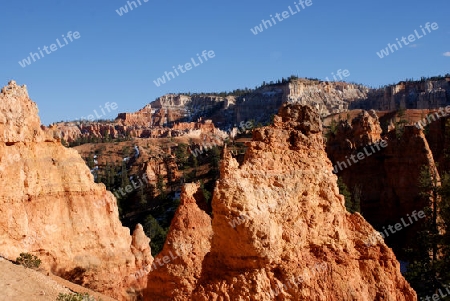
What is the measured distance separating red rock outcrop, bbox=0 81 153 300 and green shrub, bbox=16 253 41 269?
3.09ft

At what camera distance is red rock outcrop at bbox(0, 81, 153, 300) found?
868 inches

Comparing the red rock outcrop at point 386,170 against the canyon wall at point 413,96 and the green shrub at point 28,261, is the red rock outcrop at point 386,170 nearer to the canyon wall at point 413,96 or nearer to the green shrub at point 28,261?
the green shrub at point 28,261

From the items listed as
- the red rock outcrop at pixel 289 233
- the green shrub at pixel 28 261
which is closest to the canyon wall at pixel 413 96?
the green shrub at pixel 28 261

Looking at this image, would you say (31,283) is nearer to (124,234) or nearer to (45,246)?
(45,246)

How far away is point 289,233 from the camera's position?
9.31 meters

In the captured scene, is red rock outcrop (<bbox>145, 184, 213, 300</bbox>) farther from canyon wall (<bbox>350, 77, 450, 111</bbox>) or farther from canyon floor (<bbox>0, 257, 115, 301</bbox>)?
canyon wall (<bbox>350, 77, 450, 111</bbox>)

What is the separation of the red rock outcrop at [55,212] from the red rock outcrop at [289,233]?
15.4 m

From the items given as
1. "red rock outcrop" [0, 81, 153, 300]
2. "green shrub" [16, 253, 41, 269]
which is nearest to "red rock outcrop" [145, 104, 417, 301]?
"green shrub" [16, 253, 41, 269]

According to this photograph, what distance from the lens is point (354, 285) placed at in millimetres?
9438

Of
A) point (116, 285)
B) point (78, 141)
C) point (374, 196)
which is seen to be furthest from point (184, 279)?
point (78, 141)

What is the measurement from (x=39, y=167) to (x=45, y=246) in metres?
4.10

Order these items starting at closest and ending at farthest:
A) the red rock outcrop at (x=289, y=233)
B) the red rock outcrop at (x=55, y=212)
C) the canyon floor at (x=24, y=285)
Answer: the red rock outcrop at (x=289, y=233), the canyon floor at (x=24, y=285), the red rock outcrop at (x=55, y=212)

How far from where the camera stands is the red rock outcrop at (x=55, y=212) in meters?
22.1

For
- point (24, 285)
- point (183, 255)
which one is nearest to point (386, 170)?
point (183, 255)
